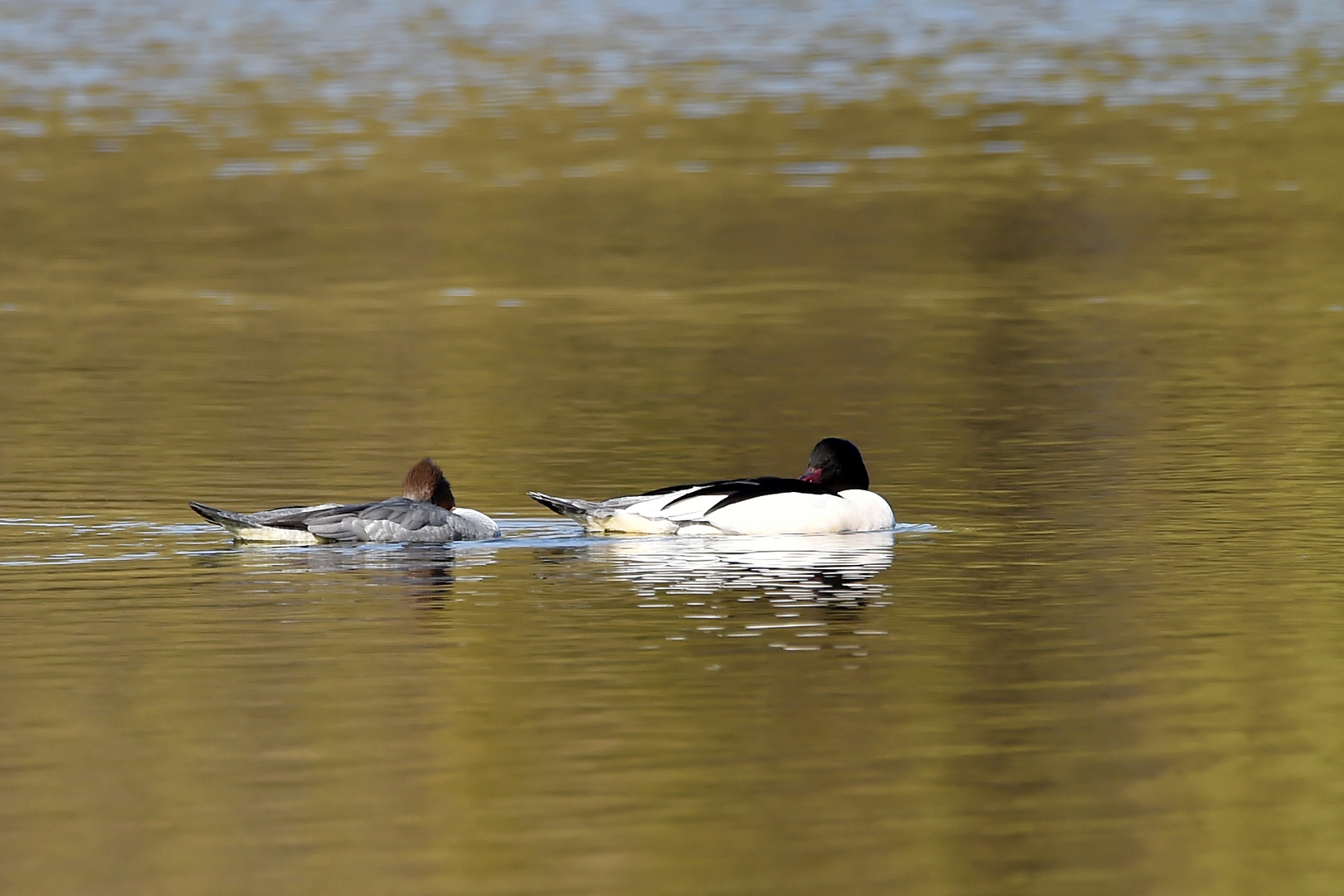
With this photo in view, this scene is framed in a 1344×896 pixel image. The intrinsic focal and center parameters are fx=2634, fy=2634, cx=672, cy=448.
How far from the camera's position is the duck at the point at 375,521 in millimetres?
14688

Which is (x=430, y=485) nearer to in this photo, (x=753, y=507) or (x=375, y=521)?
(x=375, y=521)

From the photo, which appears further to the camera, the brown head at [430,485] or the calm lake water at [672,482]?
the brown head at [430,485]

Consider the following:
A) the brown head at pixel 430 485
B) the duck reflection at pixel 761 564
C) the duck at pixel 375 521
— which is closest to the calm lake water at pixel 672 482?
the duck reflection at pixel 761 564

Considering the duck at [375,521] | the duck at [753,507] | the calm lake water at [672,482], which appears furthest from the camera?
the duck at [753,507]

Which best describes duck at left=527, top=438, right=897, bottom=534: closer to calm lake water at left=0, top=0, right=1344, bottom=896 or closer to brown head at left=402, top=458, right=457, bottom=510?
calm lake water at left=0, top=0, right=1344, bottom=896

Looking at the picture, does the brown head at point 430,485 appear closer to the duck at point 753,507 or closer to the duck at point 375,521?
the duck at point 375,521

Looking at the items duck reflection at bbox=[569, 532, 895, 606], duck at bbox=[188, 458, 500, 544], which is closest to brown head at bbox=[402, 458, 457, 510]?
duck at bbox=[188, 458, 500, 544]

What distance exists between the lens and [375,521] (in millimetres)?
14891

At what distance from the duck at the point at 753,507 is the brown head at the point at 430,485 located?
51 centimetres

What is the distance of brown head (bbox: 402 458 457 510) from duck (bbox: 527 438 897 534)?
51cm

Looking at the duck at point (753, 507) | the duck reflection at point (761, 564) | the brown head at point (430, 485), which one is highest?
the brown head at point (430, 485)

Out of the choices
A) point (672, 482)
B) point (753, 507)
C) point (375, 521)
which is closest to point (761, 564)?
point (753, 507)

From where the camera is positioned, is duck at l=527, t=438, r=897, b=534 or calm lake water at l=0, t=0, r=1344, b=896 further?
duck at l=527, t=438, r=897, b=534

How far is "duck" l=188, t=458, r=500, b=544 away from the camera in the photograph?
1469cm
